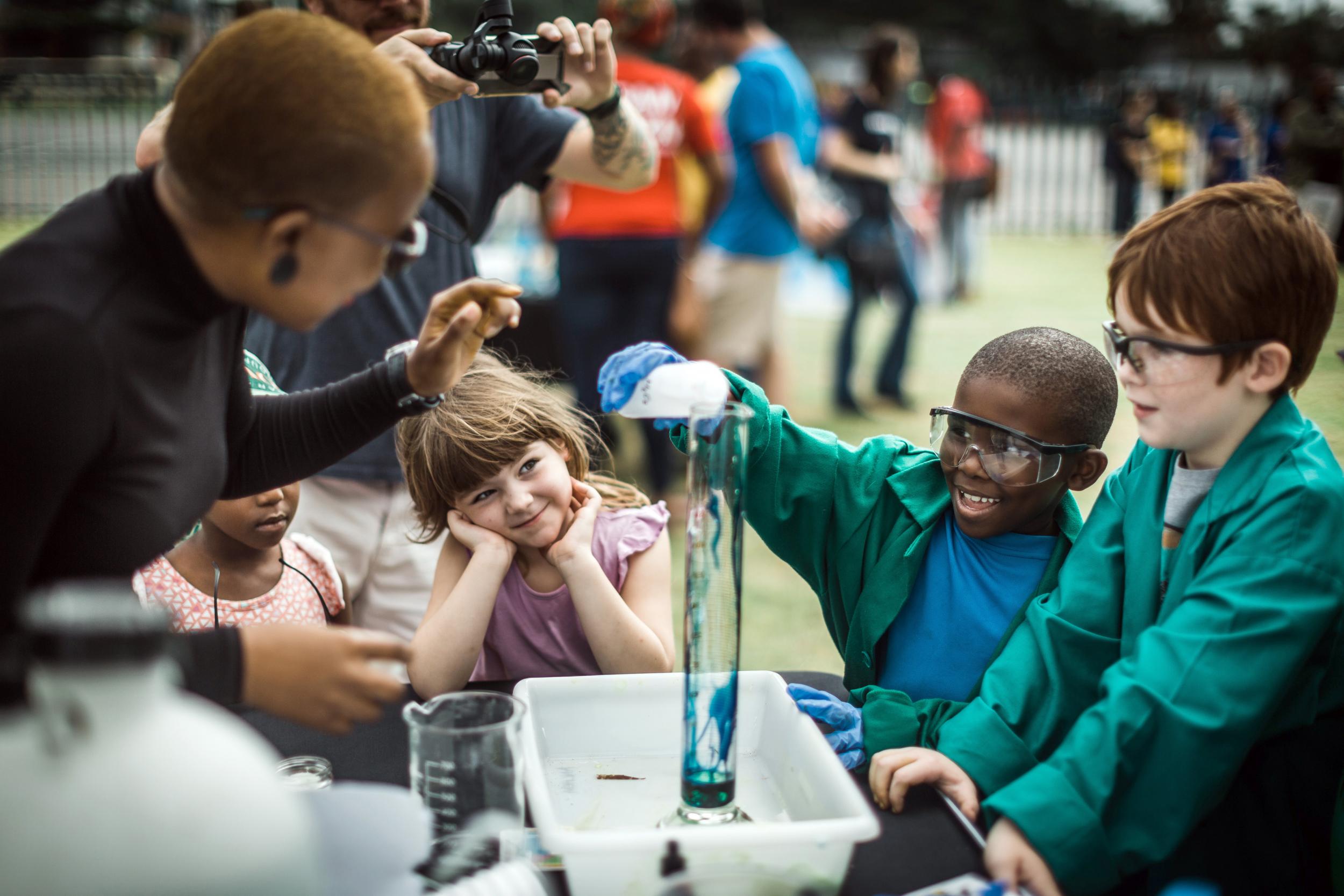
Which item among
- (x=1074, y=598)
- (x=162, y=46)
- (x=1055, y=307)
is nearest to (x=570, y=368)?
(x=1074, y=598)

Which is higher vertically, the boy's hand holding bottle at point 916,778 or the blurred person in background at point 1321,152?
the blurred person in background at point 1321,152

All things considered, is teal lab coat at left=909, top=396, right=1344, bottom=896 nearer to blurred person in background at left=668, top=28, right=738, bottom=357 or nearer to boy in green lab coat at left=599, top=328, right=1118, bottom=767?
boy in green lab coat at left=599, top=328, right=1118, bottom=767

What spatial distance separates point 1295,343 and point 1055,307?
803 cm

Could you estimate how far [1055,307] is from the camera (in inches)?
354

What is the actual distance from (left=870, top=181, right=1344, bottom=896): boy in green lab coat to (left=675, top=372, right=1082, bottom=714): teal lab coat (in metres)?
0.24

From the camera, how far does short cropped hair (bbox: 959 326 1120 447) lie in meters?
1.69

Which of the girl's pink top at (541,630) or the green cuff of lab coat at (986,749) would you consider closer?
the green cuff of lab coat at (986,749)

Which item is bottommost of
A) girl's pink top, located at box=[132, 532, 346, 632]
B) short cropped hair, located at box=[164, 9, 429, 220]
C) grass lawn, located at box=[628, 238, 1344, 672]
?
grass lawn, located at box=[628, 238, 1344, 672]

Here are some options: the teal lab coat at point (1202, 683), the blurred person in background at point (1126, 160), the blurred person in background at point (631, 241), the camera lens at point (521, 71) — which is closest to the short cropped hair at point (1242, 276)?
the teal lab coat at point (1202, 683)

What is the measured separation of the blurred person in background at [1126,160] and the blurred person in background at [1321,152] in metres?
4.08

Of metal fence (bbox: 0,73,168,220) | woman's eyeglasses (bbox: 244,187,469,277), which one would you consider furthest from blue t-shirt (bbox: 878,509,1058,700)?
metal fence (bbox: 0,73,168,220)

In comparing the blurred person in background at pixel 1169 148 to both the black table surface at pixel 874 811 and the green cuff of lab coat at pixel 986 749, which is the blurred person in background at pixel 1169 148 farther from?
the black table surface at pixel 874 811

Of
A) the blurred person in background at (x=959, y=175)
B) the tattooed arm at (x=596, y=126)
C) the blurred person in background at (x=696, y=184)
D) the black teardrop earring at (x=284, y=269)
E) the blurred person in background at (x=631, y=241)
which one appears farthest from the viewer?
the blurred person in background at (x=959, y=175)

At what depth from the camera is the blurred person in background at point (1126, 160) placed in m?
12.8
